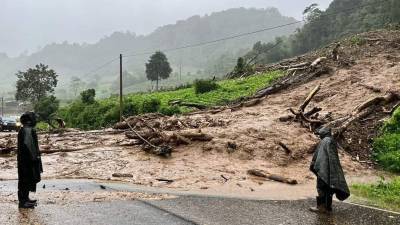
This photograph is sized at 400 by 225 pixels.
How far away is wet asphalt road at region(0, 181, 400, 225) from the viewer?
8648 mm

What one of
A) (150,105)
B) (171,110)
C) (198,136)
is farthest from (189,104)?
(198,136)

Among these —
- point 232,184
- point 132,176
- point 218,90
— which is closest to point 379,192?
point 232,184

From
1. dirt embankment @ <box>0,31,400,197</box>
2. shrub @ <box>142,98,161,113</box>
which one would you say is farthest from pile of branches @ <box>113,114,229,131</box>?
shrub @ <box>142,98,161,113</box>

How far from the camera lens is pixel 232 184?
1367cm

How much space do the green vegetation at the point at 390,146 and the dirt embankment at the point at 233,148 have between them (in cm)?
43

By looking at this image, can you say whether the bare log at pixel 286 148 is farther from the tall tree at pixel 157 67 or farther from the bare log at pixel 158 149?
the tall tree at pixel 157 67

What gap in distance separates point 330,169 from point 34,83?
55766 mm

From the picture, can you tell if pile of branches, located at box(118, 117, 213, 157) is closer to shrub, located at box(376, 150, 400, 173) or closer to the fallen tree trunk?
the fallen tree trunk

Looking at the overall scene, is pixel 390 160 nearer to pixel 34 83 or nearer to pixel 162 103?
pixel 162 103

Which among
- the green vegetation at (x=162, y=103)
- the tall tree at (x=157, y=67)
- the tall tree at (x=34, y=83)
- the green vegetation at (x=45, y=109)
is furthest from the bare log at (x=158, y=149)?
the tall tree at (x=157, y=67)

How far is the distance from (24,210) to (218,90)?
91.5 feet

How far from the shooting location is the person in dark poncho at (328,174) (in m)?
9.70

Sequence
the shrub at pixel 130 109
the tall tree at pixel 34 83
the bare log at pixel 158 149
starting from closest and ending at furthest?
the bare log at pixel 158 149 < the shrub at pixel 130 109 < the tall tree at pixel 34 83

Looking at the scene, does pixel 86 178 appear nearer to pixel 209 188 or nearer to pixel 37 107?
pixel 209 188
